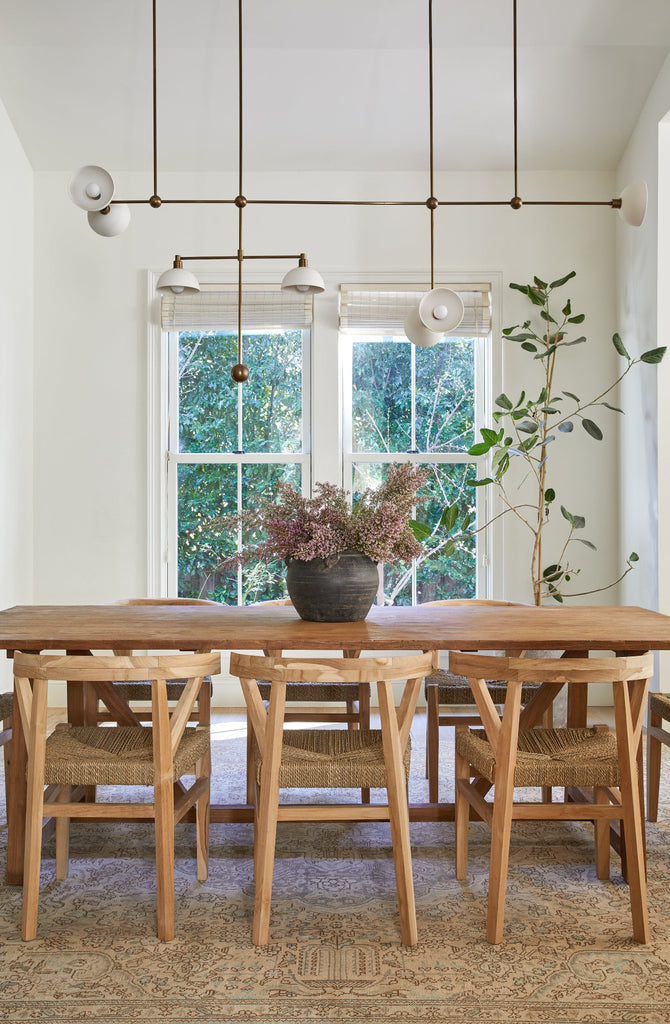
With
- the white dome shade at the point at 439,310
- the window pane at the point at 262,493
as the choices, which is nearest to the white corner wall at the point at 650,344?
the white dome shade at the point at 439,310

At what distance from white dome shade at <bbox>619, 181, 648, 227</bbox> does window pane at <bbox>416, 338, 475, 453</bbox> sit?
2113mm

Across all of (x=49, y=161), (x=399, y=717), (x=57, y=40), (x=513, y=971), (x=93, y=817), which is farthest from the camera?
(x=49, y=161)

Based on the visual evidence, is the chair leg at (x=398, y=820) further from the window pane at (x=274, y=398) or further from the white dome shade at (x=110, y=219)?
the window pane at (x=274, y=398)

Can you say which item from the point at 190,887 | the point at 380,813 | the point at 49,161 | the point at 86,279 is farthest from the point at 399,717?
the point at 49,161

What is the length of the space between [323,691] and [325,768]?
43.4 inches

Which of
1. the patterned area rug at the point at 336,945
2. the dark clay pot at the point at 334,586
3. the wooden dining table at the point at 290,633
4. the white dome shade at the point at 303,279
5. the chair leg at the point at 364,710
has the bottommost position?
the patterned area rug at the point at 336,945

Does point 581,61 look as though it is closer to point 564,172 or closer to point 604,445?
point 564,172

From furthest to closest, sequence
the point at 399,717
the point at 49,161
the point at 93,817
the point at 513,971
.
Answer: the point at 49,161 → the point at 399,717 → the point at 93,817 → the point at 513,971

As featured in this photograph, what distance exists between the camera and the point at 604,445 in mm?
4941

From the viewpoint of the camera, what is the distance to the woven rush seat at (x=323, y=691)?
326cm

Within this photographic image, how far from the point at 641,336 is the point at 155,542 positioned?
3034 mm

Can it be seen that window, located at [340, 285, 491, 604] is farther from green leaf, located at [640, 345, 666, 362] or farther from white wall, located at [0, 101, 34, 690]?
white wall, located at [0, 101, 34, 690]

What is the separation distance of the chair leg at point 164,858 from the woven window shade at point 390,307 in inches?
132

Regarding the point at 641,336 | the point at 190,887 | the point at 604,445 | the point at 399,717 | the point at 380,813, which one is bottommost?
the point at 190,887
